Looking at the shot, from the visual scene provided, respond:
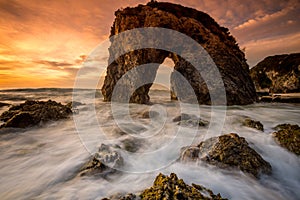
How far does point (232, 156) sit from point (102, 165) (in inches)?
91.6

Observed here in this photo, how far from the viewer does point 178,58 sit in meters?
12.2

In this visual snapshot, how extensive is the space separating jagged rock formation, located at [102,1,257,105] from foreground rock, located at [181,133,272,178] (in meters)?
7.81

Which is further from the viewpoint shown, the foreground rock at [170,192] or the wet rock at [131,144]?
the wet rock at [131,144]

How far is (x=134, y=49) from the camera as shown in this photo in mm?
11781

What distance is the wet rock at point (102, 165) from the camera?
9.74ft

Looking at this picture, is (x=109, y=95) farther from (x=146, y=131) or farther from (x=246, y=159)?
(x=246, y=159)

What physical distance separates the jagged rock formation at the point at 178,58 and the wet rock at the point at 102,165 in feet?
28.3

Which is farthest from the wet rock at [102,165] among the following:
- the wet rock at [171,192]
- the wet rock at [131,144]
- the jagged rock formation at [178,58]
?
the jagged rock formation at [178,58]

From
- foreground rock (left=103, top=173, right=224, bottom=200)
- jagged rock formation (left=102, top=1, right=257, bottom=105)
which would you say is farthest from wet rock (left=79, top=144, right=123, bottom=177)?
jagged rock formation (left=102, top=1, right=257, bottom=105)

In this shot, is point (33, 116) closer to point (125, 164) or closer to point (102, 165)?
point (102, 165)

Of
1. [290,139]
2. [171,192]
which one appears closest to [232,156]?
[171,192]

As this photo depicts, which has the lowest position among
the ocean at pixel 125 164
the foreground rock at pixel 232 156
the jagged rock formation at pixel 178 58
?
the ocean at pixel 125 164

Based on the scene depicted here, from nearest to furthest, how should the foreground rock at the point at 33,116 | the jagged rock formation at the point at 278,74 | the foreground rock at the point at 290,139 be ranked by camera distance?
the foreground rock at the point at 290,139
the foreground rock at the point at 33,116
the jagged rock formation at the point at 278,74

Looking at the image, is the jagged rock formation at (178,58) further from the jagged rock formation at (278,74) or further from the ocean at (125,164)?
the jagged rock formation at (278,74)
